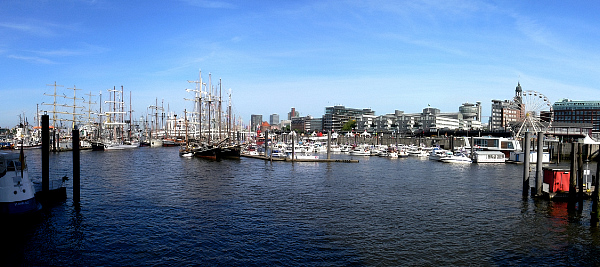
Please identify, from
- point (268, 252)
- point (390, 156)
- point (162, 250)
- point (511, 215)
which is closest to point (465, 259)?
point (268, 252)

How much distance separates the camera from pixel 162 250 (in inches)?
1012

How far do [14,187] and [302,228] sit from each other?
20896 mm

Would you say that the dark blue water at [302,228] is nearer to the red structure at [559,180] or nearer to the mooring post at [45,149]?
the red structure at [559,180]

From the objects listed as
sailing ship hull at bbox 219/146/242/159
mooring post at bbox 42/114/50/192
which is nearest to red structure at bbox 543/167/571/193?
mooring post at bbox 42/114/50/192

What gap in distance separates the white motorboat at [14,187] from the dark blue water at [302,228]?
1.40m

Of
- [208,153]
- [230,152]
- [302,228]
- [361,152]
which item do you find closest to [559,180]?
[302,228]

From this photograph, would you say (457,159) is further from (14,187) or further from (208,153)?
(14,187)

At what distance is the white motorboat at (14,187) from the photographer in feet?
95.0

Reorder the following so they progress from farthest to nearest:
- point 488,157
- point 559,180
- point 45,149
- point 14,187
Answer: point 488,157 < point 559,180 < point 45,149 < point 14,187

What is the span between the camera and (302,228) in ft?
102

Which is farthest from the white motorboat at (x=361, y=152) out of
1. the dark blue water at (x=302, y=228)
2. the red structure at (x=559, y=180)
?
the red structure at (x=559, y=180)

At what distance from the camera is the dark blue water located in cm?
2450

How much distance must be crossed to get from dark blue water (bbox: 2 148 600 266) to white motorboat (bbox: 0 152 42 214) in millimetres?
1401

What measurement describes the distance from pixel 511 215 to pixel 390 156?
78287 millimetres
